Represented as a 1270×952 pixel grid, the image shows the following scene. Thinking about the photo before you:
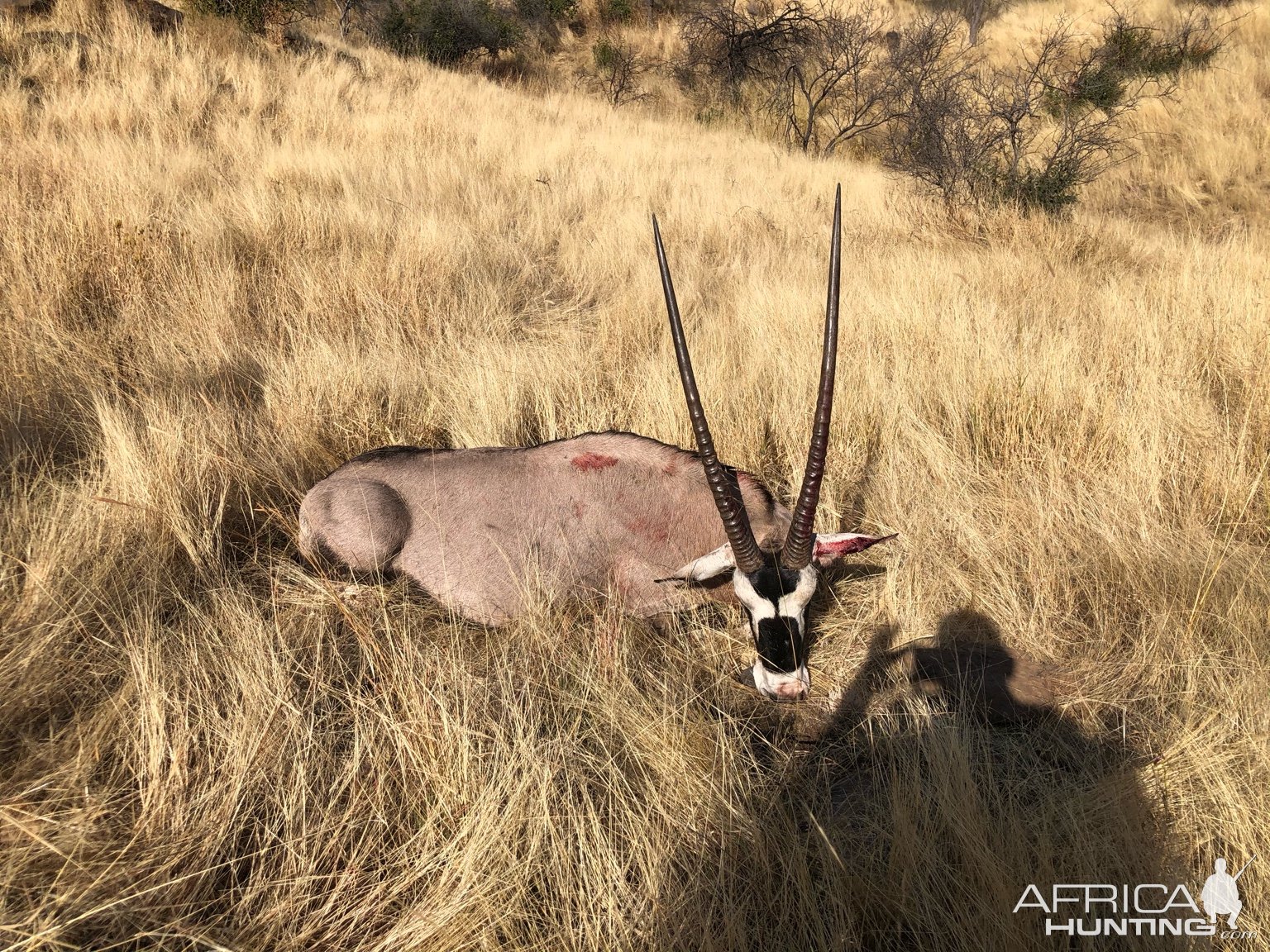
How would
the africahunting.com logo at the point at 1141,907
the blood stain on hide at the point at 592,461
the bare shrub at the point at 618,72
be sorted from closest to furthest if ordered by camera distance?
1. the africahunting.com logo at the point at 1141,907
2. the blood stain on hide at the point at 592,461
3. the bare shrub at the point at 618,72

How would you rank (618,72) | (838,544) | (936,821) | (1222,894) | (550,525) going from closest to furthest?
(1222,894) < (936,821) < (838,544) < (550,525) < (618,72)

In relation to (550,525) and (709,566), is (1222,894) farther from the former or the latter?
(550,525)

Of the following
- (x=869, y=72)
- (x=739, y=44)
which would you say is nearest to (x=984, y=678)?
(x=739, y=44)

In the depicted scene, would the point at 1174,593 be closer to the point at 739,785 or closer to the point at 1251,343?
the point at 739,785

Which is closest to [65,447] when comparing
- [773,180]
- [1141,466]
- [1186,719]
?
[1186,719]

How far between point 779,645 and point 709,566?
16.7 inches

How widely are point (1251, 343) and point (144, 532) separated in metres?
5.40

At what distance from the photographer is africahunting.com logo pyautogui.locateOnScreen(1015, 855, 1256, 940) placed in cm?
152

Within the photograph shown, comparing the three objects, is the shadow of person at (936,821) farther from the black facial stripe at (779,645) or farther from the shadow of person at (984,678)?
the black facial stripe at (779,645)

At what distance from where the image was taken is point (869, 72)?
1819 centimetres

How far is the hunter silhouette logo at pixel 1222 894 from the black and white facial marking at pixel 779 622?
1.10m

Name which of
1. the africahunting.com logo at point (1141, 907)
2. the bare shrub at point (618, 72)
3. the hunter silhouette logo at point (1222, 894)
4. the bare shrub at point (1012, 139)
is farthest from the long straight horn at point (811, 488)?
the bare shrub at point (618, 72)

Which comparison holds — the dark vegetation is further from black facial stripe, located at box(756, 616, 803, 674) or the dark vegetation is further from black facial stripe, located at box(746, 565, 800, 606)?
black facial stripe, located at box(756, 616, 803, 674)

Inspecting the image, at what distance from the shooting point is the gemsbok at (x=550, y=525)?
9.19ft
